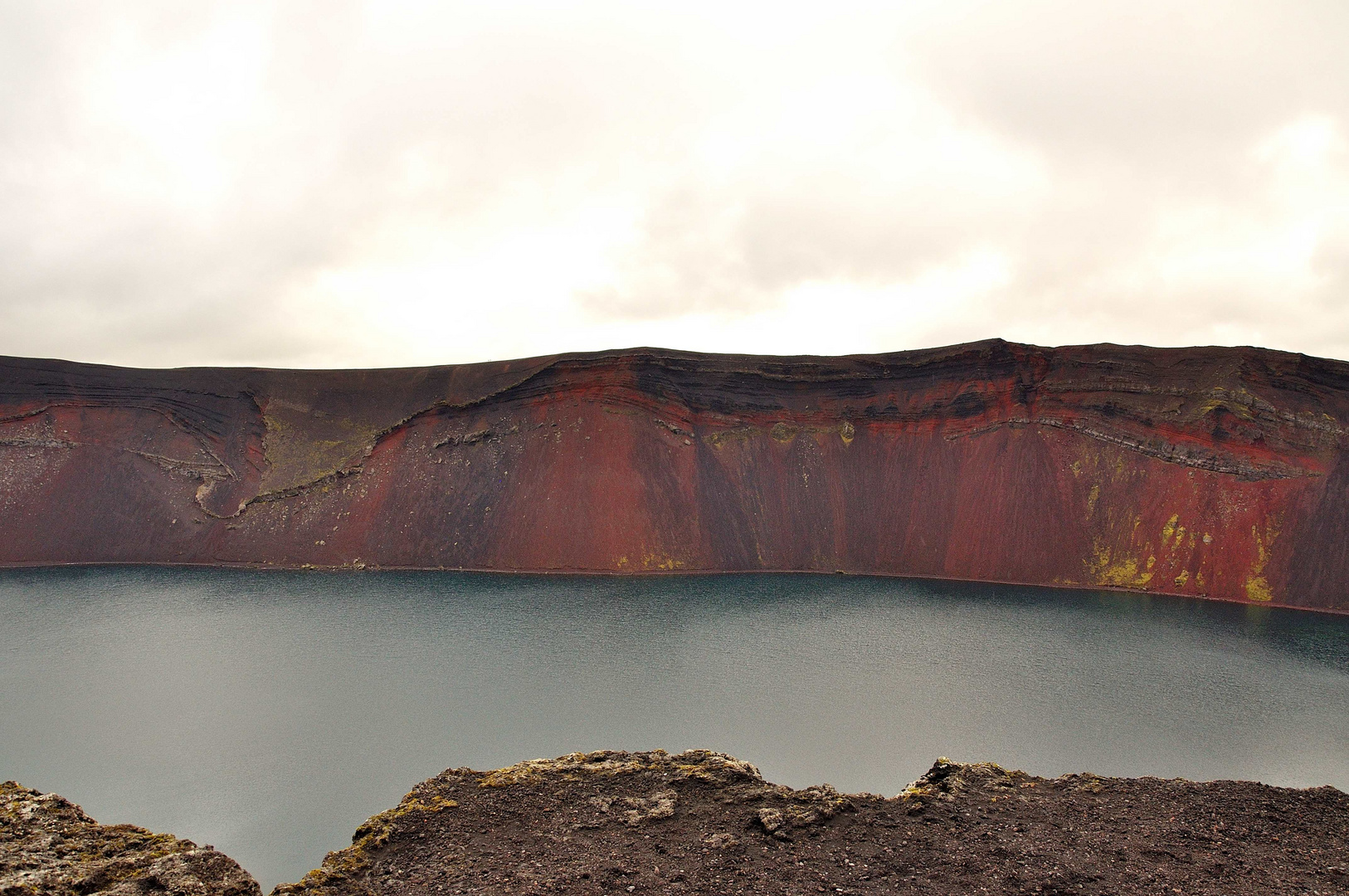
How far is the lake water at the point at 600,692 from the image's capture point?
12680 mm

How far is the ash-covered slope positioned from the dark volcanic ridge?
22 millimetres

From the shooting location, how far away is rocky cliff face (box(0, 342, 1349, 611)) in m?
28.4

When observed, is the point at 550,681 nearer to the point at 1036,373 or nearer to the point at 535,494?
the point at 535,494

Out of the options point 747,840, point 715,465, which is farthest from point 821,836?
point 715,465

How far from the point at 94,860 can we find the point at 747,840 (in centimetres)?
559

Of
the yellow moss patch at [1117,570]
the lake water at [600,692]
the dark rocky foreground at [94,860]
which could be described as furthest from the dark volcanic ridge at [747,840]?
the yellow moss patch at [1117,570]

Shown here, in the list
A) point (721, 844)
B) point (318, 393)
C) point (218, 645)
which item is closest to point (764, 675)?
point (721, 844)

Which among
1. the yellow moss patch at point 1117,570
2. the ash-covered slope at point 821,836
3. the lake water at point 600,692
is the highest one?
the yellow moss patch at point 1117,570

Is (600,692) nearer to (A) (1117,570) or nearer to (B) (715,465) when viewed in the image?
A: (B) (715,465)

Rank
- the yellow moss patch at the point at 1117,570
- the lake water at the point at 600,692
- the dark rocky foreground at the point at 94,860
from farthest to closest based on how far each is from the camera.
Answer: the yellow moss patch at the point at 1117,570 < the lake water at the point at 600,692 < the dark rocky foreground at the point at 94,860

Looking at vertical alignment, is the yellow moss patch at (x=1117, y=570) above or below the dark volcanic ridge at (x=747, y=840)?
above

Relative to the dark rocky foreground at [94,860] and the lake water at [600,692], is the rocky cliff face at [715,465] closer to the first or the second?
the lake water at [600,692]

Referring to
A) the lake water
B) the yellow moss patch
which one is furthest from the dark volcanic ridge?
the yellow moss patch

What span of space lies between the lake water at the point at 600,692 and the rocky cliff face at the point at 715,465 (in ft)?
14.7
